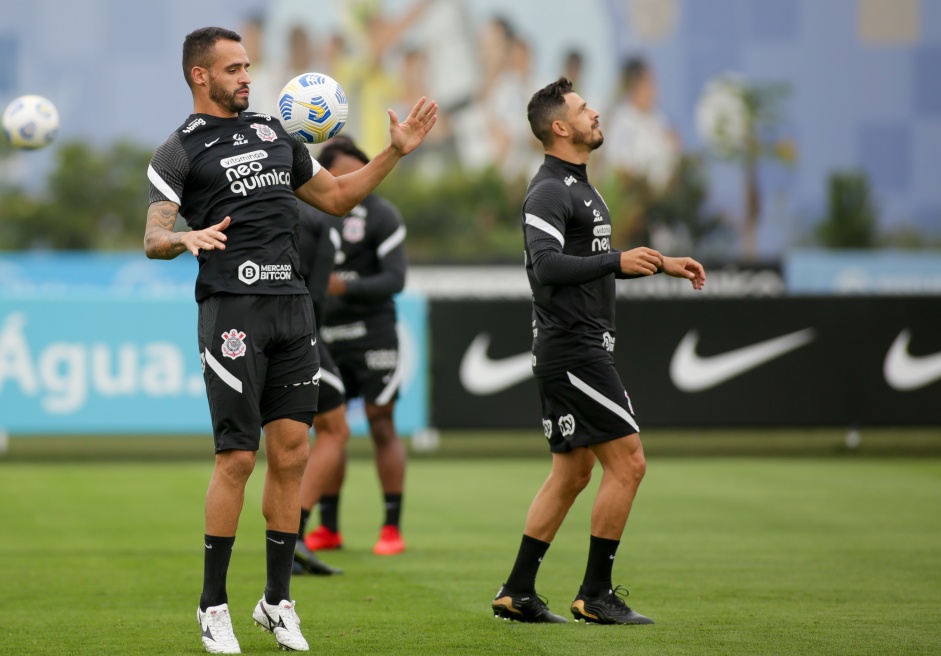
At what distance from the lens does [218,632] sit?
5762 millimetres

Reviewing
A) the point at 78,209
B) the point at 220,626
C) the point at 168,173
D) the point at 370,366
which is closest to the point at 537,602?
the point at 220,626

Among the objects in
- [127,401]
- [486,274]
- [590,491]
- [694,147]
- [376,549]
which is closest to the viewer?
[376,549]

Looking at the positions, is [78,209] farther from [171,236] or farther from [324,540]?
[171,236]

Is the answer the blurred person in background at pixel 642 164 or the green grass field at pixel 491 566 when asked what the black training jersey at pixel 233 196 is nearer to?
the green grass field at pixel 491 566

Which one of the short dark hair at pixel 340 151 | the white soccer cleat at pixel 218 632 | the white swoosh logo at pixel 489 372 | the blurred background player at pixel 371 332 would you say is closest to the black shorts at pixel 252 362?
the white soccer cleat at pixel 218 632

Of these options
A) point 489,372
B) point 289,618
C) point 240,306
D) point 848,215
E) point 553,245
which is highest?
point 848,215

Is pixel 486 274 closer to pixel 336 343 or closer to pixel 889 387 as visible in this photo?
pixel 889 387

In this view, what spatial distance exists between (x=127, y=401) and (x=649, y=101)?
5501 cm

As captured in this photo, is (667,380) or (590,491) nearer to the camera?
(590,491)

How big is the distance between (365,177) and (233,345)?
102 centimetres

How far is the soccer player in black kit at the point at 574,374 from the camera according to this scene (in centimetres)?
645

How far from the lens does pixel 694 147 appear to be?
6588cm

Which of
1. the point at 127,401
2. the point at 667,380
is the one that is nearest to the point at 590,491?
the point at 667,380

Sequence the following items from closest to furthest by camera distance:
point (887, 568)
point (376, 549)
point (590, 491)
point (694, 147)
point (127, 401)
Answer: point (887, 568) < point (376, 549) < point (590, 491) < point (127, 401) < point (694, 147)
